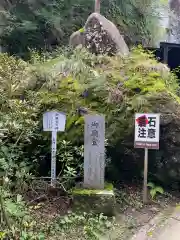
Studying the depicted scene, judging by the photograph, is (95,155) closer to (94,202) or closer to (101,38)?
(94,202)

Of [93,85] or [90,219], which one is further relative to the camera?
[93,85]

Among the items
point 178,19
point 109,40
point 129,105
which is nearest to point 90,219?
point 129,105

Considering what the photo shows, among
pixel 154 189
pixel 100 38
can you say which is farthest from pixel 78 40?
pixel 154 189

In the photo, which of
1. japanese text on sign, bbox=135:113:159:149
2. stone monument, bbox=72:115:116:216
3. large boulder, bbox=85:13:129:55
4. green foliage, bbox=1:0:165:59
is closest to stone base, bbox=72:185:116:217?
stone monument, bbox=72:115:116:216

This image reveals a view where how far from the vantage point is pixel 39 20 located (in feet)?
38.5

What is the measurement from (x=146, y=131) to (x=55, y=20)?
24.2 ft

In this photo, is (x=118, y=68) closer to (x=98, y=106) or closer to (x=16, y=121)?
(x=98, y=106)

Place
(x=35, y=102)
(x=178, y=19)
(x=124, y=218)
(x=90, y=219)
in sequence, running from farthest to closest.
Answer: (x=178, y=19) < (x=35, y=102) < (x=124, y=218) < (x=90, y=219)

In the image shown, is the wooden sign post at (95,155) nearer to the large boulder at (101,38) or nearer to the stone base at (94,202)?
the stone base at (94,202)

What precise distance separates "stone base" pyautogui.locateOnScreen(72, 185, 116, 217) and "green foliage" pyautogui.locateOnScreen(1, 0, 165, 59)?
20.9 feet

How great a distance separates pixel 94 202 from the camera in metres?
4.84

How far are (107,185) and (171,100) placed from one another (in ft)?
6.22

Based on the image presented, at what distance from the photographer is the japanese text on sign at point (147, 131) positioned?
18.1 ft

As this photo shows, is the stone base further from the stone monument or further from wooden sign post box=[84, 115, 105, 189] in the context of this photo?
wooden sign post box=[84, 115, 105, 189]
